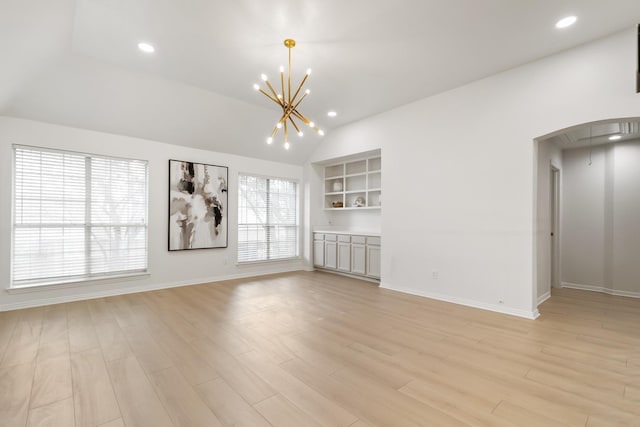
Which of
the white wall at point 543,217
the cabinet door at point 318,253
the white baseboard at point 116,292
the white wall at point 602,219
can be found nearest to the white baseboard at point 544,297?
the white wall at point 543,217

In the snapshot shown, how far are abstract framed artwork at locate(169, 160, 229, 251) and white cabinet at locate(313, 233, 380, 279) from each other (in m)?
2.20

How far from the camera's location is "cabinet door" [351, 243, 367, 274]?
19.1 feet

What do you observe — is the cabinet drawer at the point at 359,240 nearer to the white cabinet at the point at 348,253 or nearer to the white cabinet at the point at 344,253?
the white cabinet at the point at 348,253

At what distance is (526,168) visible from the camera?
3.70 m

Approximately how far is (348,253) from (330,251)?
0.56 meters

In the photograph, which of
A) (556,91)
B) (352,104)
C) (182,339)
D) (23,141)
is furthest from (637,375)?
(23,141)

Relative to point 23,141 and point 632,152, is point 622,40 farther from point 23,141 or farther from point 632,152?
point 23,141

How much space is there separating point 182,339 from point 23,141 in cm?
368

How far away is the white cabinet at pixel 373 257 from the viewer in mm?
Result: 5543

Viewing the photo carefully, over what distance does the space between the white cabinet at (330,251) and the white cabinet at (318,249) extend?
0.35 feet

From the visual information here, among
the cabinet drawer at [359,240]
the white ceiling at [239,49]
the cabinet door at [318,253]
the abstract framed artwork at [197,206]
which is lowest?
the cabinet door at [318,253]

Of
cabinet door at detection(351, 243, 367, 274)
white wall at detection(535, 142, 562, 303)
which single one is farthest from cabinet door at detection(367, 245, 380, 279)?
white wall at detection(535, 142, 562, 303)

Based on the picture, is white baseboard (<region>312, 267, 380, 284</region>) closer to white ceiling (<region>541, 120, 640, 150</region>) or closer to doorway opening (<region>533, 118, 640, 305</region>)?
doorway opening (<region>533, 118, 640, 305</region>)

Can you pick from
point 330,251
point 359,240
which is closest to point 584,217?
point 359,240
